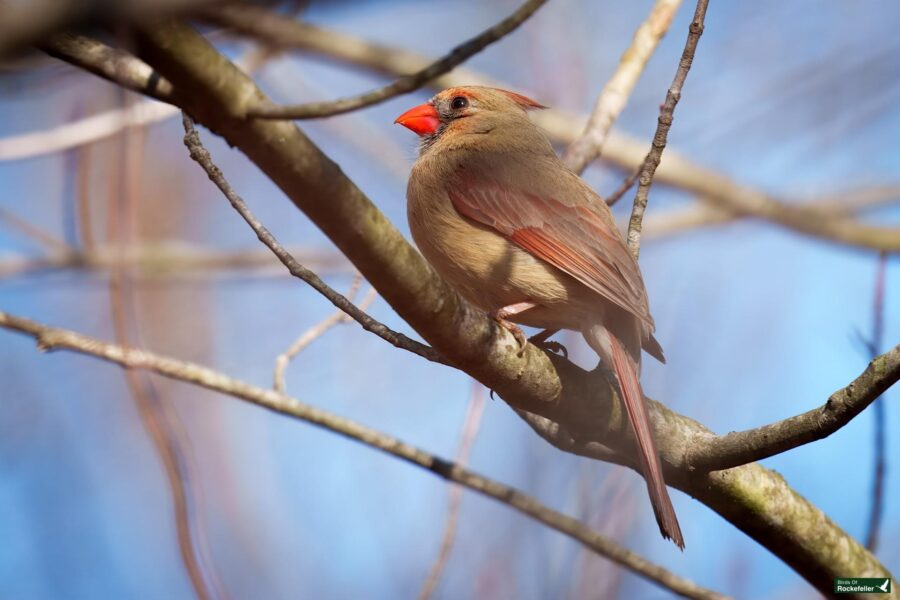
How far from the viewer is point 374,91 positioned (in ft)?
5.90

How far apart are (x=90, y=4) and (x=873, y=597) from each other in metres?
2.72

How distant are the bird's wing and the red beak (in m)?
0.76

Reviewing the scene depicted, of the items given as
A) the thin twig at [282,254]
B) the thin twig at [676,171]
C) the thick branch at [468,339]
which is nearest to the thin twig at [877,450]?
the thick branch at [468,339]

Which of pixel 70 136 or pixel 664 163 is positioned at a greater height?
pixel 664 163

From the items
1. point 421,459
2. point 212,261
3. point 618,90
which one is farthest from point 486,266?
point 212,261

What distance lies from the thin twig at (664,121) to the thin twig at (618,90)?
72 centimetres

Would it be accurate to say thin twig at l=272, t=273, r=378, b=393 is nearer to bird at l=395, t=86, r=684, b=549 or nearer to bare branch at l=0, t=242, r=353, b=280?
bird at l=395, t=86, r=684, b=549

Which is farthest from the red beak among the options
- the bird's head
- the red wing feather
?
the red wing feather

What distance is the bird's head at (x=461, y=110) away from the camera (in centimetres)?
436

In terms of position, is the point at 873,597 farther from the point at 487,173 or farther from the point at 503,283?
the point at 487,173

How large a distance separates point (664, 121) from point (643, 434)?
1.05 meters

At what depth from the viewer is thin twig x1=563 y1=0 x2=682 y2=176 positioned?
4227 millimetres

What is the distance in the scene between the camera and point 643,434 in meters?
2.79

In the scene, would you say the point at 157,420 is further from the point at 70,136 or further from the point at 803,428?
the point at 70,136
